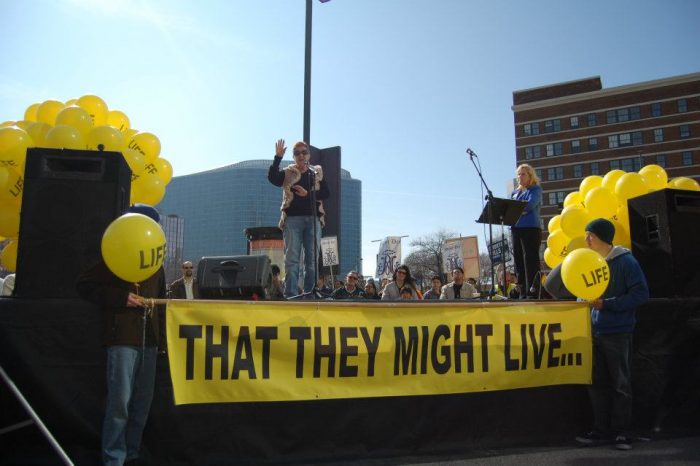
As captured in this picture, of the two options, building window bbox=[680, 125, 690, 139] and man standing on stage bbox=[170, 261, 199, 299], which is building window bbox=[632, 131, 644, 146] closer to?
building window bbox=[680, 125, 690, 139]

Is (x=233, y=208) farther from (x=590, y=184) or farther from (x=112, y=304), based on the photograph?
(x=112, y=304)

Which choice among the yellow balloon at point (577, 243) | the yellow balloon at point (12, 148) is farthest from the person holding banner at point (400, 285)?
the yellow balloon at point (12, 148)

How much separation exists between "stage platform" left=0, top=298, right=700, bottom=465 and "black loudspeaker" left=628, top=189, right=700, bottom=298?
0.65 feet

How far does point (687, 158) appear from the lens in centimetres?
5575

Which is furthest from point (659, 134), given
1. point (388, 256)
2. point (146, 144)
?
point (146, 144)

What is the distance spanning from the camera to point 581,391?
4.47 meters

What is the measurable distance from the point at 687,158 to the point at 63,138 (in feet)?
220

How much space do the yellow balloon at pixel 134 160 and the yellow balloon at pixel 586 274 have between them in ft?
16.7

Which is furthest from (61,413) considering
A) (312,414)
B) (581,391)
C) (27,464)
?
(581,391)

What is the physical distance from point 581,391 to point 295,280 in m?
3.33

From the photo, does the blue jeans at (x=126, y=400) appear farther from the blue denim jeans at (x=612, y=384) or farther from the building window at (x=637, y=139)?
the building window at (x=637, y=139)

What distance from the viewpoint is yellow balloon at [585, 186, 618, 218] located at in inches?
232

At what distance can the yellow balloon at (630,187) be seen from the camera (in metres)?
5.74

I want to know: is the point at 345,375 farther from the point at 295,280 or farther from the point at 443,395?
the point at 295,280
